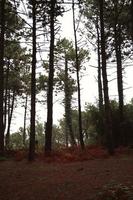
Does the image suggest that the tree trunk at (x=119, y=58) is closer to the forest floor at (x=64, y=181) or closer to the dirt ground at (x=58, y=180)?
the forest floor at (x=64, y=181)

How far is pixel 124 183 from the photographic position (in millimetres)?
8477

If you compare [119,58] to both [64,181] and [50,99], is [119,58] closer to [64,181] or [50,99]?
[50,99]

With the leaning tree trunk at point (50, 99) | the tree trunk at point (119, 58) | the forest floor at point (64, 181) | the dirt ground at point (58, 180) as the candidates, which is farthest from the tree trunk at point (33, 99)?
the tree trunk at point (119, 58)

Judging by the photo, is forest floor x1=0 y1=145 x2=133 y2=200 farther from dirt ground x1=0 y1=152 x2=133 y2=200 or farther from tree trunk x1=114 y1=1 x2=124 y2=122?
tree trunk x1=114 y1=1 x2=124 y2=122

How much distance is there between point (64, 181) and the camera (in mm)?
9914

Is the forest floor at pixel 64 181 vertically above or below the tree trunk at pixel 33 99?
below

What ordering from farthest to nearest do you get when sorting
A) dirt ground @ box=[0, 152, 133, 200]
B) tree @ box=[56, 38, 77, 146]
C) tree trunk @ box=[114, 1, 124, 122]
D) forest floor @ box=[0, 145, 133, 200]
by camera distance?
tree @ box=[56, 38, 77, 146]
tree trunk @ box=[114, 1, 124, 122]
dirt ground @ box=[0, 152, 133, 200]
forest floor @ box=[0, 145, 133, 200]

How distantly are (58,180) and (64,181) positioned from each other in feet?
1.13

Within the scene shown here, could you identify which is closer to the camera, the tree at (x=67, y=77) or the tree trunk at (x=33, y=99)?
the tree trunk at (x=33, y=99)

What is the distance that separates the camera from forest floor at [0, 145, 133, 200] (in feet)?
25.9

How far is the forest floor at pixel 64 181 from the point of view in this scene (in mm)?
7895

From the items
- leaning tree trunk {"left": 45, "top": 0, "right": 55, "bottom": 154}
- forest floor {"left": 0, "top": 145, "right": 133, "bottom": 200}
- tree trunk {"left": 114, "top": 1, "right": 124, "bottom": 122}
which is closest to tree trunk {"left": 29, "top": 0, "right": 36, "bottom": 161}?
forest floor {"left": 0, "top": 145, "right": 133, "bottom": 200}

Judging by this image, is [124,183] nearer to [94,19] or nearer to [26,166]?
[26,166]

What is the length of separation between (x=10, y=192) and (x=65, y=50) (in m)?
23.4
